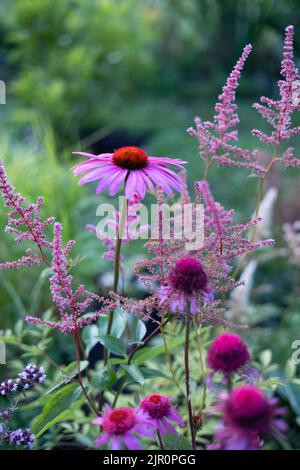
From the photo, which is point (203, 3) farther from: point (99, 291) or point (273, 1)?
point (99, 291)

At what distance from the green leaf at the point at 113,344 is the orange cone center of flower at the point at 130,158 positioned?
28 cm

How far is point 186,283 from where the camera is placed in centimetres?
64

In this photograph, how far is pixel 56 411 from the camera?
34.8 inches

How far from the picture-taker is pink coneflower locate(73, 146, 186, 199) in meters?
0.80

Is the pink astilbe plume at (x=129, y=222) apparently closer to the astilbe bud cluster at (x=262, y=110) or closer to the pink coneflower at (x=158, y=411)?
the astilbe bud cluster at (x=262, y=110)

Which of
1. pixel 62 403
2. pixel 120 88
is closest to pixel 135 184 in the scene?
pixel 62 403

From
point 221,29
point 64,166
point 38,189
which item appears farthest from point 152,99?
point 38,189

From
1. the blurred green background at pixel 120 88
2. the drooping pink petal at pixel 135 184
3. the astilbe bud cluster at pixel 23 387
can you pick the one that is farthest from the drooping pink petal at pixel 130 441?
the blurred green background at pixel 120 88

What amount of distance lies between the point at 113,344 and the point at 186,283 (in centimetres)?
28

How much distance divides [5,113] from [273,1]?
2881mm

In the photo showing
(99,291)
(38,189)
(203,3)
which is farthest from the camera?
(203,3)

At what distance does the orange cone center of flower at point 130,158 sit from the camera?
84cm

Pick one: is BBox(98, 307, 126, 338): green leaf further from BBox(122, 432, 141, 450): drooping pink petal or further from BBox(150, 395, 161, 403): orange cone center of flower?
BBox(122, 432, 141, 450): drooping pink petal

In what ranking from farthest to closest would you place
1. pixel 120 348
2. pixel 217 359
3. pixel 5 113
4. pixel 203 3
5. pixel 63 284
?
pixel 203 3 < pixel 5 113 < pixel 120 348 < pixel 63 284 < pixel 217 359
